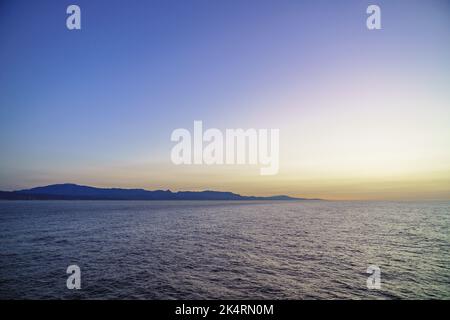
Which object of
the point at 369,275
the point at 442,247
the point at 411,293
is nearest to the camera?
the point at 411,293

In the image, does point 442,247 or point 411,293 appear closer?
point 411,293

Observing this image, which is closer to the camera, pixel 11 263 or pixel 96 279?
pixel 96 279

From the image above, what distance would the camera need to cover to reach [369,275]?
19.2m
